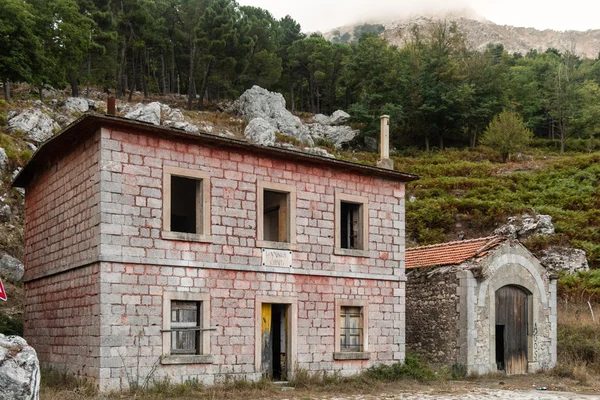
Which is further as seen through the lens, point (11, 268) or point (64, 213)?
point (11, 268)

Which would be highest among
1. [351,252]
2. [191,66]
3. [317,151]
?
[191,66]

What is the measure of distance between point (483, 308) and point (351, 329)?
4.14m

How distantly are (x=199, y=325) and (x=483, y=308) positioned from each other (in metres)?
8.46

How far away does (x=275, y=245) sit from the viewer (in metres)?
15.6

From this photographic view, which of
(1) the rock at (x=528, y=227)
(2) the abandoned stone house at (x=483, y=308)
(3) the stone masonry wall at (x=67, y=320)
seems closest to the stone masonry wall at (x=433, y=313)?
(2) the abandoned stone house at (x=483, y=308)

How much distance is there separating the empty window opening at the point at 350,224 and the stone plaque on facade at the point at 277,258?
7.95 feet

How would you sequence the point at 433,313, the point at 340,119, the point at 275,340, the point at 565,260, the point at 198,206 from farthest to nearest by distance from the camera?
1. the point at 340,119
2. the point at 565,260
3. the point at 433,313
4. the point at 275,340
5. the point at 198,206

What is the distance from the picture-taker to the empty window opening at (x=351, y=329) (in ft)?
54.9

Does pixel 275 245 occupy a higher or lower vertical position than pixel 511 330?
higher

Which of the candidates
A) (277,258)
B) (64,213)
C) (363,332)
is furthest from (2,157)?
(363,332)

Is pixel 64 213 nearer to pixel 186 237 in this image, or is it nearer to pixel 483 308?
pixel 186 237

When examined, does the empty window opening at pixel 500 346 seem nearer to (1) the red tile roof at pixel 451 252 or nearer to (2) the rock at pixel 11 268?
(1) the red tile roof at pixel 451 252

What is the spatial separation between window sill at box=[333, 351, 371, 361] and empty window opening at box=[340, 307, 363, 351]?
19 cm

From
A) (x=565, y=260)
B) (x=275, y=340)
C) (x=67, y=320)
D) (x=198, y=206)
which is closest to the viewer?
(x=67, y=320)
